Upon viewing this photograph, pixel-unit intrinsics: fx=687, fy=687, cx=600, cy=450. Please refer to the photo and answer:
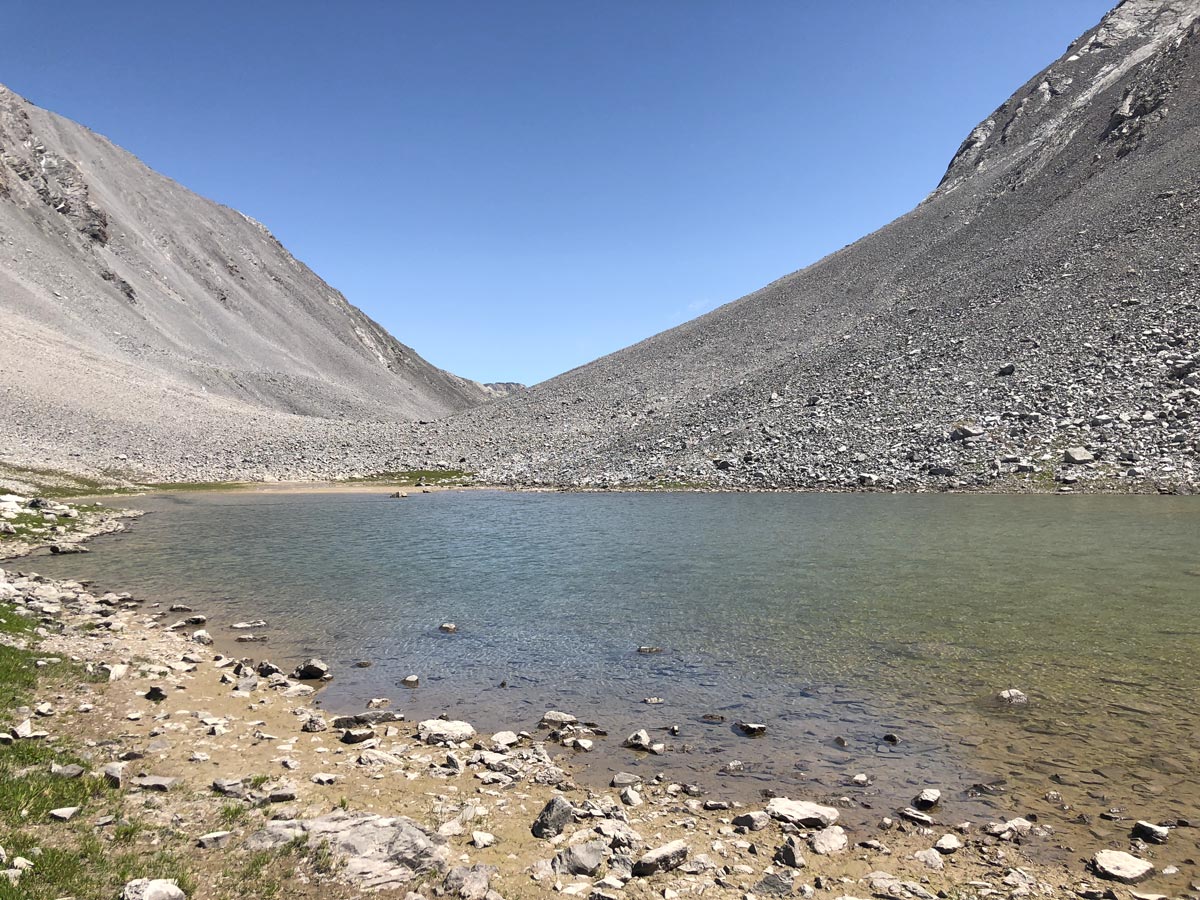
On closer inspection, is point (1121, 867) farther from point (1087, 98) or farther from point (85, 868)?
point (1087, 98)

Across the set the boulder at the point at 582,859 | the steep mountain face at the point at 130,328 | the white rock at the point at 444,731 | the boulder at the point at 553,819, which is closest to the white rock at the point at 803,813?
the boulder at the point at 582,859

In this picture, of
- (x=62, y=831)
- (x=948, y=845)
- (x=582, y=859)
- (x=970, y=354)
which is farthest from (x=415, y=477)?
(x=948, y=845)

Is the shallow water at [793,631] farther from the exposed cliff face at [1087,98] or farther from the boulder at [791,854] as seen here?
the exposed cliff face at [1087,98]

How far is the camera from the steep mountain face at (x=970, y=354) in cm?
5475

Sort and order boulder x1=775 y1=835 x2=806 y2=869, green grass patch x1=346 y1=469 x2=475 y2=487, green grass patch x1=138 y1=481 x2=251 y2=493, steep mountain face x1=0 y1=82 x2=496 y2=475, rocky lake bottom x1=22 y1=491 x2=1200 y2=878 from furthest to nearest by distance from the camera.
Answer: steep mountain face x1=0 y1=82 x2=496 y2=475 < green grass patch x1=346 y1=469 x2=475 y2=487 < green grass patch x1=138 y1=481 x2=251 y2=493 < rocky lake bottom x1=22 y1=491 x2=1200 y2=878 < boulder x1=775 y1=835 x2=806 y2=869

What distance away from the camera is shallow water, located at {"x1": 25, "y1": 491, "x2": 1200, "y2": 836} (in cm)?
1158

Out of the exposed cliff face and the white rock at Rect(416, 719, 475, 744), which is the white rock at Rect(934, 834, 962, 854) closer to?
the white rock at Rect(416, 719, 475, 744)

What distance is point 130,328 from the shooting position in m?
131

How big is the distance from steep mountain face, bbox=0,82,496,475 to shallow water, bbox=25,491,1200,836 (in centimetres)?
5689

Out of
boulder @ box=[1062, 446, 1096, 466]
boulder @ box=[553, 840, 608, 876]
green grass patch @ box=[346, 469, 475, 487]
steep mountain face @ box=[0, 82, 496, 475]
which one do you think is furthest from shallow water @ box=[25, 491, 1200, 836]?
steep mountain face @ box=[0, 82, 496, 475]

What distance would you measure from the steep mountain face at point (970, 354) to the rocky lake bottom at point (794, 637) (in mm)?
16772

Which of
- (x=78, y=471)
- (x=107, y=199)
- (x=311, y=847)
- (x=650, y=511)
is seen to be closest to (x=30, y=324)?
(x=78, y=471)

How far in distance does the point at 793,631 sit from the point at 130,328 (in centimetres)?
14925

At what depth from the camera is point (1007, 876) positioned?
26.6 ft
